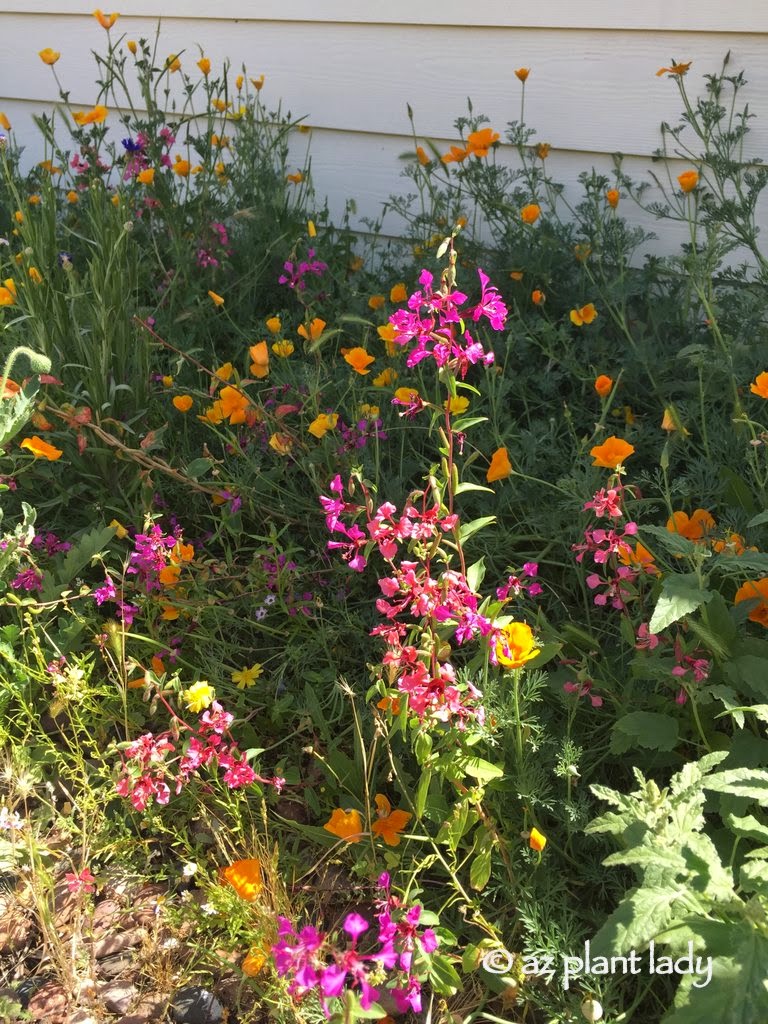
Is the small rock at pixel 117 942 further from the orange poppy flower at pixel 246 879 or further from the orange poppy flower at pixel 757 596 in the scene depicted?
the orange poppy flower at pixel 757 596

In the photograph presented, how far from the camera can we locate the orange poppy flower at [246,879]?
148 cm

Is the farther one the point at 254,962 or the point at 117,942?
the point at 117,942

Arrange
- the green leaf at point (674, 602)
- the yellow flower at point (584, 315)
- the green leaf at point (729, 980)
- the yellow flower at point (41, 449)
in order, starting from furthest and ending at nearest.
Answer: the yellow flower at point (584, 315) < the yellow flower at point (41, 449) < the green leaf at point (674, 602) < the green leaf at point (729, 980)

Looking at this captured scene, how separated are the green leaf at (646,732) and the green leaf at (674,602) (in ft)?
0.76

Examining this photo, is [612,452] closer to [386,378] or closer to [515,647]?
[515,647]

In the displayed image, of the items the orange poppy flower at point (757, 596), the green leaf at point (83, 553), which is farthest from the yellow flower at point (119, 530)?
the orange poppy flower at point (757, 596)

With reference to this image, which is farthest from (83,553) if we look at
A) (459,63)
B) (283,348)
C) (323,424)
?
(459,63)

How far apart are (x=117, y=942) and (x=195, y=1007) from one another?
216 mm

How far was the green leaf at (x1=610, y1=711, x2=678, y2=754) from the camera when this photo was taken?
153cm

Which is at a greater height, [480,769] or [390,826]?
[480,769]

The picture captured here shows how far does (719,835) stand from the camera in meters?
1.46

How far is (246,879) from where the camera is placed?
58.7 inches

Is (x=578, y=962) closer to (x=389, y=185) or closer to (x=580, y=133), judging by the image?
(x=580, y=133)

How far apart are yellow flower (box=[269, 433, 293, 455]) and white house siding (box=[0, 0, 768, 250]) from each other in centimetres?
141
